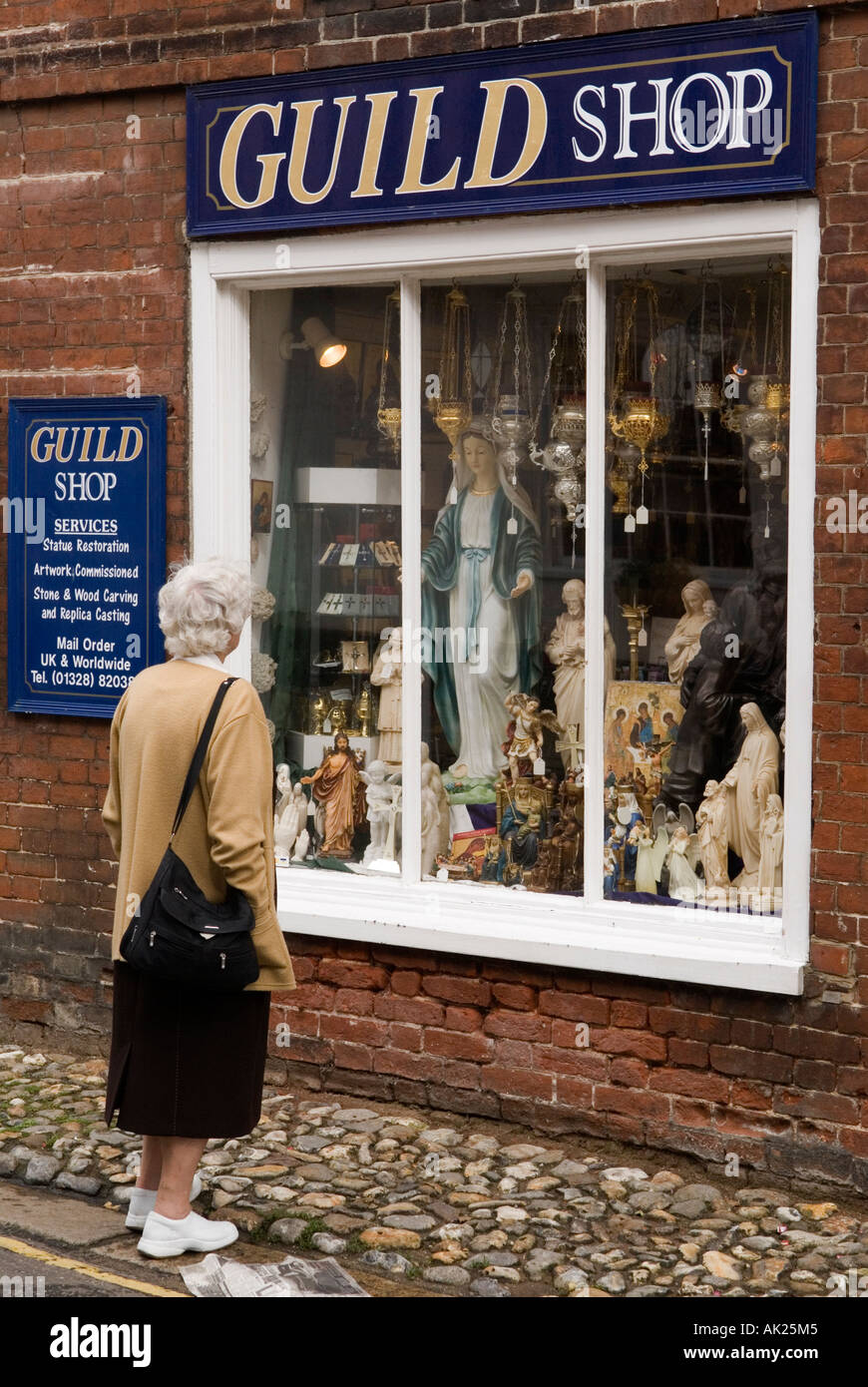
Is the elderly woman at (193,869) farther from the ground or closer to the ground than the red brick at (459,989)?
farther from the ground

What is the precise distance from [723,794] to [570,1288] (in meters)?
1.99

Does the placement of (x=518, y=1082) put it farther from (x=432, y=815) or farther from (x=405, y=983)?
(x=432, y=815)

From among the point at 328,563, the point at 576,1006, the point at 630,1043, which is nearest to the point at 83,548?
the point at 328,563

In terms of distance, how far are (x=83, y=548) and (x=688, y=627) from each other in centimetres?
263

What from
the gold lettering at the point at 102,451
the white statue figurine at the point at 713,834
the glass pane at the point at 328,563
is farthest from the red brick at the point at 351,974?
the gold lettering at the point at 102,451

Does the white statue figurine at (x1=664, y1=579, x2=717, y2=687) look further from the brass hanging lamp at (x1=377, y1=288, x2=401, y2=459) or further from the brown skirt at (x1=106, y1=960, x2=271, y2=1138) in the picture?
the brown skirt at (x1=106, y1=960, x2=271, y2=1138)

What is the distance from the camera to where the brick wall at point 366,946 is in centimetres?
558

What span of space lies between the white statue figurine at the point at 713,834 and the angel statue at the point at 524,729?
693 mm

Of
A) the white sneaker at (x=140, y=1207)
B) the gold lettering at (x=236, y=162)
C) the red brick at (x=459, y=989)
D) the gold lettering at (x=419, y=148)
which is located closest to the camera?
the white sneaker at (x=140, y=1207)

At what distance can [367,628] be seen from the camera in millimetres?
6969

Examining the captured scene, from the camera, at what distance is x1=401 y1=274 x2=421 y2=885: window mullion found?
6652 millimetres

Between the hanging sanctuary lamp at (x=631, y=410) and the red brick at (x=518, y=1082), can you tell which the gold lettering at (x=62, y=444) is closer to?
the hanging sanctuary lamp at (x=631, y=410)

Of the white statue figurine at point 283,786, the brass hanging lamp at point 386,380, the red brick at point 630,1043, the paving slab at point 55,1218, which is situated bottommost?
the paving slab at point 55,1218
